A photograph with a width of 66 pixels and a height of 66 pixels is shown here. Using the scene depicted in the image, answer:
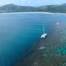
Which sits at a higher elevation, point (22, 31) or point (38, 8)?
point (38, 8)

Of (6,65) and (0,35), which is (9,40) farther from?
(6,65)

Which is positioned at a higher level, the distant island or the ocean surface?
the distant island

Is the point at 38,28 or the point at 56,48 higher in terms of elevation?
the point at 38,28

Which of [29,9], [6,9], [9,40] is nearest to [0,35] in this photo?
[9,40]

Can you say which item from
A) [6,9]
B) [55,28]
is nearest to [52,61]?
[55,28]

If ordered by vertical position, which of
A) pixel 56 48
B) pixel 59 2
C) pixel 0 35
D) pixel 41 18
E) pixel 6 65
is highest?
pixel 59 2

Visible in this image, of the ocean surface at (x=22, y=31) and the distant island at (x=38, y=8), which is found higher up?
the distant island at (x=38, y=8)
